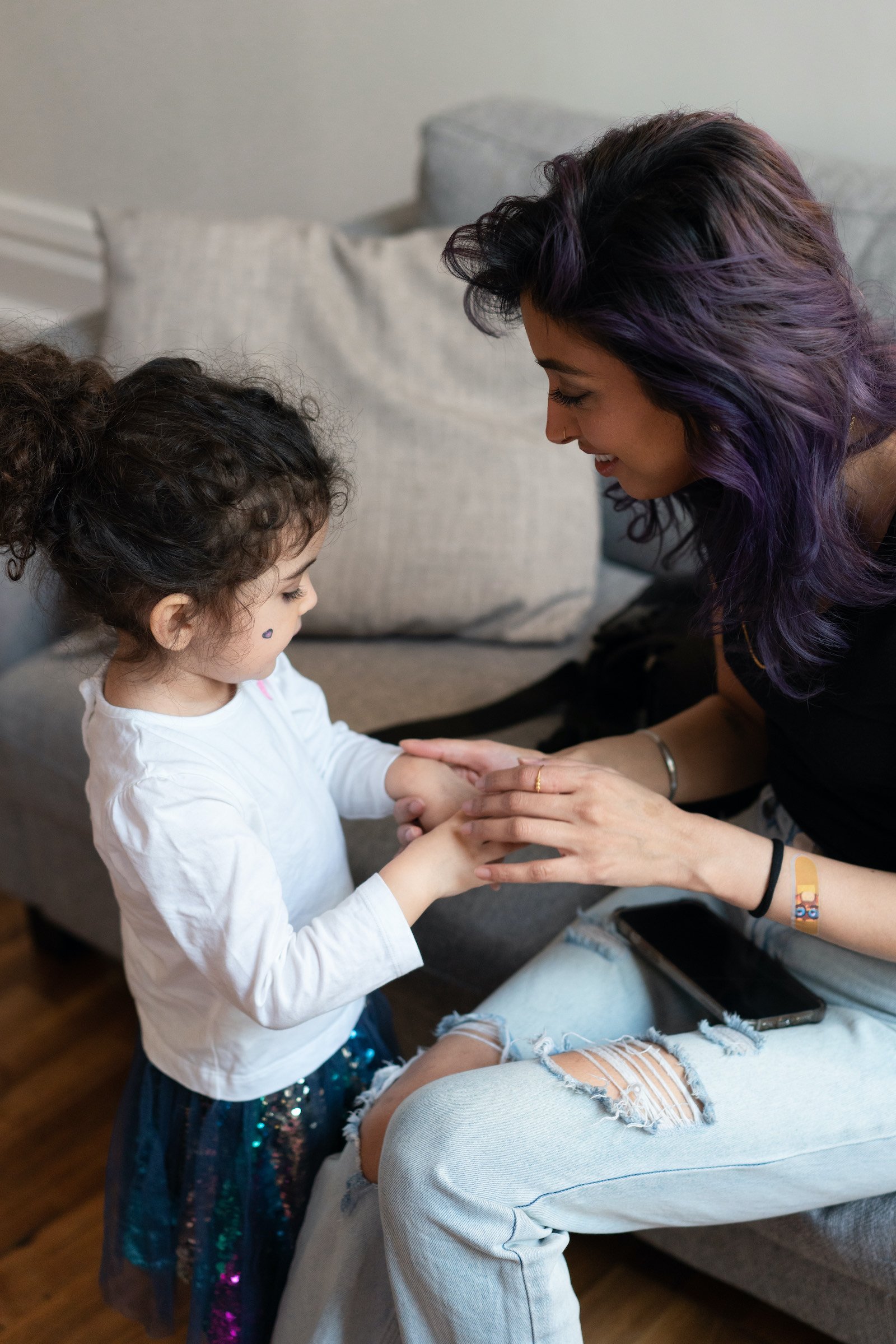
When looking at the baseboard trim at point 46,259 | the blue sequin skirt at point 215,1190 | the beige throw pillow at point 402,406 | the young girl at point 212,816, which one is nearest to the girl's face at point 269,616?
the young girl at point 212,816

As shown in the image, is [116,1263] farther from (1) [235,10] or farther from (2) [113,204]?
(2) [113,204]

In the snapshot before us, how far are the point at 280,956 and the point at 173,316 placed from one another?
3.64ft

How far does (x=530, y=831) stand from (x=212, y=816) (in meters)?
0.26

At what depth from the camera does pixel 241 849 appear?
2.81 feet

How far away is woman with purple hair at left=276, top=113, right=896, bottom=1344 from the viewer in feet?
2.65

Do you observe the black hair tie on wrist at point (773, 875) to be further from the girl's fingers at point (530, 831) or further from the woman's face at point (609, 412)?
the woman's face at point (609, 412)

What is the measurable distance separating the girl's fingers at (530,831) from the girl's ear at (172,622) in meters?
0.29

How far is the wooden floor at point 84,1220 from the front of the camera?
4.02 feet

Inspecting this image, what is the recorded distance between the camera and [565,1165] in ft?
2.80

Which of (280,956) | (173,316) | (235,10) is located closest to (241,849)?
(280,956)

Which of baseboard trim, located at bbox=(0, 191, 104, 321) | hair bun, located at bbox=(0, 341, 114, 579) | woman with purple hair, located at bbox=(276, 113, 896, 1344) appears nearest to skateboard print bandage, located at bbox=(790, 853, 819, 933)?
woman with purple hair, located at bbox=(276, 113, 896, 1344)

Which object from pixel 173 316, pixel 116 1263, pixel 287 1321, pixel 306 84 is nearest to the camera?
pixel 287 1321

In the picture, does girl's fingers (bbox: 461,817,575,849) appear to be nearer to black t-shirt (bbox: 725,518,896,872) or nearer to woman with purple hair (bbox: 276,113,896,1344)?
woman with purple hair (bbox: 276,113,896,1344)

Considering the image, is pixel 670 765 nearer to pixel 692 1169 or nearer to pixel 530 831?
pixel 530 831
